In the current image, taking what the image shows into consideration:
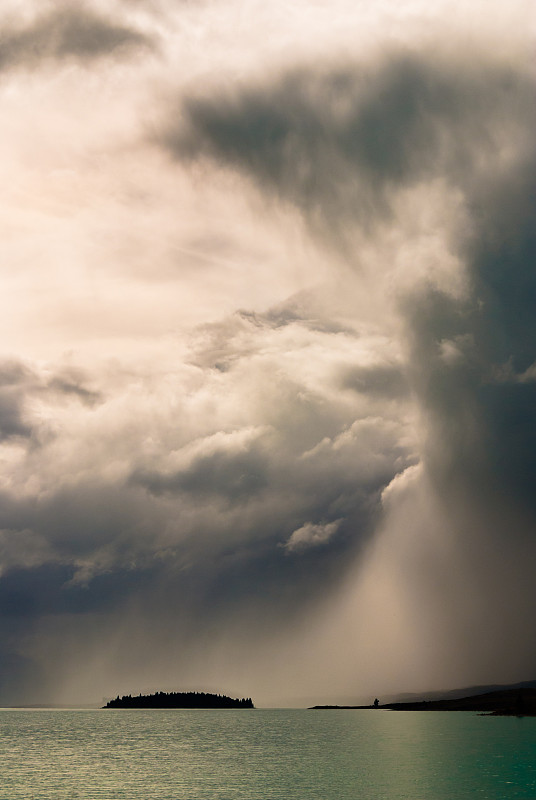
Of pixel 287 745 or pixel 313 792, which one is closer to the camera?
pixel 313 792

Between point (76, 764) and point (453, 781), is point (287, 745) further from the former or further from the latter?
point (453, 781)

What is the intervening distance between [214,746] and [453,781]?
104457mm

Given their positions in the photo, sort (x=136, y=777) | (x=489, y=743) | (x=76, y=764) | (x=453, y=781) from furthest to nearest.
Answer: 1. (x=489, y=743)
2. (x=76, y=764)
3. (x=136, y=777)
4. (x=453, y=781)

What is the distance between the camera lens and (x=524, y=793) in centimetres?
8725

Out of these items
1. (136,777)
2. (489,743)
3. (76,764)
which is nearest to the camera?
(136,777)

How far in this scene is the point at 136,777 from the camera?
373ft

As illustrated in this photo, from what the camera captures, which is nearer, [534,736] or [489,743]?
[489,743]

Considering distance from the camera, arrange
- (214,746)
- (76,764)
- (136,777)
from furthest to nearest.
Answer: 1. (214,746)
2. (76,764)
3. (136,777)

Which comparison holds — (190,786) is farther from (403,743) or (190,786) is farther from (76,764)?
(403,743)

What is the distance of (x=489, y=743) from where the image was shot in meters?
174

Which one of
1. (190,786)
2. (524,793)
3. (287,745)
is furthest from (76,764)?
(524,793)

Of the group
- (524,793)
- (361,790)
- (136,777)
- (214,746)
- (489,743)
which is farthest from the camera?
(214,746)

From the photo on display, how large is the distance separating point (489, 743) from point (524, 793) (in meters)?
95.8

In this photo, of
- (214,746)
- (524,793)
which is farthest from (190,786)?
(214,746)
